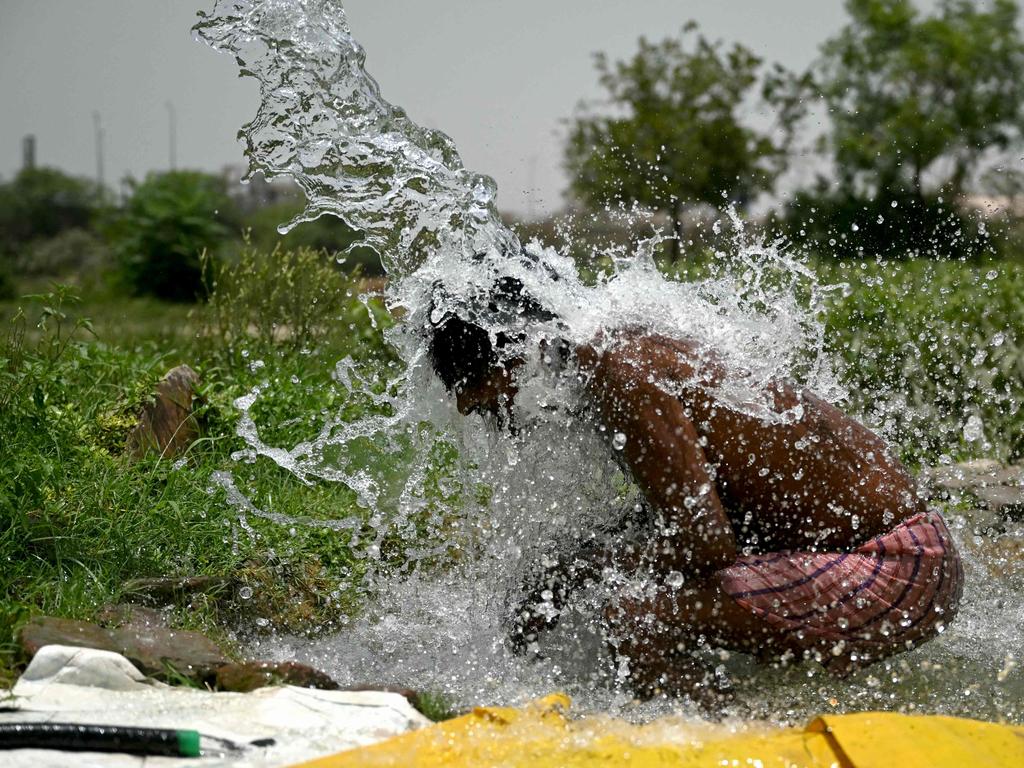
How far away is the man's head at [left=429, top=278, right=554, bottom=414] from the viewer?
3.23 m

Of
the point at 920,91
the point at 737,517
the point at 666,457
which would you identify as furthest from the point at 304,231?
the point at 666,457

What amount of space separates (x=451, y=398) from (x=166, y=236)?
1393 centimetres

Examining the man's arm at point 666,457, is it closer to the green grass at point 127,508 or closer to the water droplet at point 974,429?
the green grass at point 127,508

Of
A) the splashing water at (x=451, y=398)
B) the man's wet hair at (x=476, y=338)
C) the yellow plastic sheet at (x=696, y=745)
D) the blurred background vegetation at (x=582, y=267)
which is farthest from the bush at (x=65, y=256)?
the yellow plastic sheet at (x=696, y=745)

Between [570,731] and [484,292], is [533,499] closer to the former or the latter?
[484,292]

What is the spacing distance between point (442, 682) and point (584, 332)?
4.00 feet

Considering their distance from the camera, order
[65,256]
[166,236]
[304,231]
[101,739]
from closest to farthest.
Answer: [101,739] < [166,236] < [304,231] < [65,256]

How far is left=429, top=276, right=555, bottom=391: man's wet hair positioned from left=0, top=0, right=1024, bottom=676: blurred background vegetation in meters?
1.32

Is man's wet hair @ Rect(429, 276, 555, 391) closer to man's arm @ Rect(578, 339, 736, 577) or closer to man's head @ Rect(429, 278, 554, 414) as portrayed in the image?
man's head @ Rect(429, 278, 554, 414)

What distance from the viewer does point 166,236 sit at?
16516mm

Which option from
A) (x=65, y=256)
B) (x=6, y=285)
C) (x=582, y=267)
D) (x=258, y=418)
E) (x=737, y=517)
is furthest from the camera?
(x=65, y=256)

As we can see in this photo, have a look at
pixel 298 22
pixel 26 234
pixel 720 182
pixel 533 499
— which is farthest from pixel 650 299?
pixel 26 234

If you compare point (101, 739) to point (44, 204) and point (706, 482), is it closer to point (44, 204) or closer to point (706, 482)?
point (706, 482)

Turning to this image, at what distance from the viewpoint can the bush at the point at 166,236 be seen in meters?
16.5
